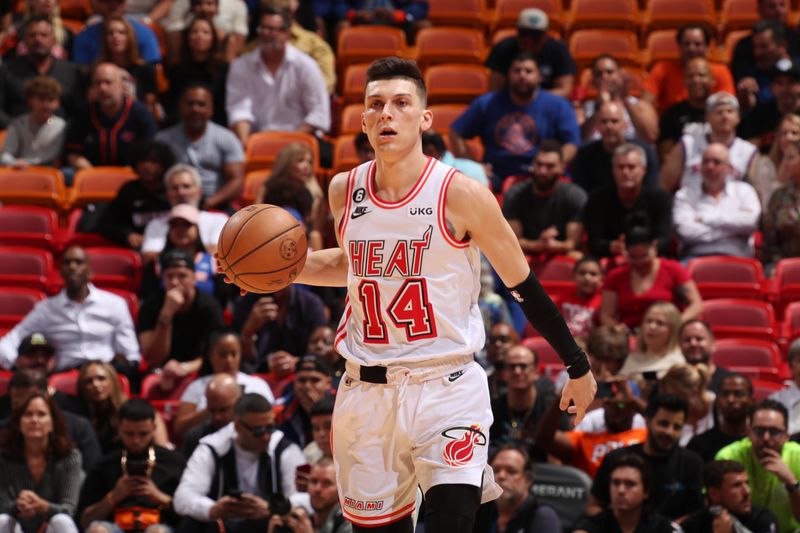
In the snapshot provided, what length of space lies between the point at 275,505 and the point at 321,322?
84.0 inches

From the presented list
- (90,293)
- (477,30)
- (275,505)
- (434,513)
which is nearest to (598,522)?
(275,505)

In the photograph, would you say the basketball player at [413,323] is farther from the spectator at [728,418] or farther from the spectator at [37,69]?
the spectator at [37,69]

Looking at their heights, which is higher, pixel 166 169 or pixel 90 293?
pixel 166 169

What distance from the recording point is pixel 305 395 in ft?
30.8

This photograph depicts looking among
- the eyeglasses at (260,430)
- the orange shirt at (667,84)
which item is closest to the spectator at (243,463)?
the eyeglasses at (260,430)

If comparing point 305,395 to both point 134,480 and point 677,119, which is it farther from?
point 677,119

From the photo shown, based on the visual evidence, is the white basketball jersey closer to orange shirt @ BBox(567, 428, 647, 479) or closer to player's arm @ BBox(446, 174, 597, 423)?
player's arm @ BBox(446, 174, 597, 423)

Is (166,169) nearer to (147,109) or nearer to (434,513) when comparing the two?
(147,109)

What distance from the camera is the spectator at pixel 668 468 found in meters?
8.62

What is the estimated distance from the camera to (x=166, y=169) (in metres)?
11.5

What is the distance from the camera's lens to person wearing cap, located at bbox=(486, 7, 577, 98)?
13.0m

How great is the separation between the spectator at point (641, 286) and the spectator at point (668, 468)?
1795 millimetres

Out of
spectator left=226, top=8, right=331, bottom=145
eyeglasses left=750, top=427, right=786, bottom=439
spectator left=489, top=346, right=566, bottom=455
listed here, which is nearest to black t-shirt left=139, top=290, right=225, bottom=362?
spectator left=489, top=346, right=566, bottom=455

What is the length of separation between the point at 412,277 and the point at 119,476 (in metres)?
4.44
